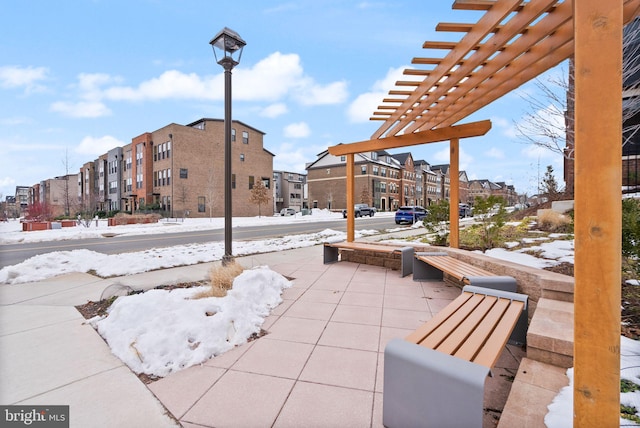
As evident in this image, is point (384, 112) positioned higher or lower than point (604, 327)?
higher

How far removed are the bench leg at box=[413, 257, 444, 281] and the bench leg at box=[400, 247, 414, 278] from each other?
0.30m

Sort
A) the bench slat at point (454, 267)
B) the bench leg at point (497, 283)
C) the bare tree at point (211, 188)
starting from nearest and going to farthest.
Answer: the bench leg at point (497, 283), the bench slat at point (454, 267), the bare tree at point (211, 188)

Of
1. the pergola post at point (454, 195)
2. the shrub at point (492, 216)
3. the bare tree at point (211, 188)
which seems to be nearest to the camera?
the pergola post at point (454, 195)

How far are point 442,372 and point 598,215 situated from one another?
1.24m

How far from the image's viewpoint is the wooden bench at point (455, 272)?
367 centimetres

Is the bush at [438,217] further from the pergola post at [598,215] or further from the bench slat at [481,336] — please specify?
the pergola post at [598,215]

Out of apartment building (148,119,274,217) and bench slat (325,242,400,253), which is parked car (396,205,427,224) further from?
apartment building (148,119,274,217)

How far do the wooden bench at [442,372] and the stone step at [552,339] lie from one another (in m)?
0.27

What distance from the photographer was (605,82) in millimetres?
1543

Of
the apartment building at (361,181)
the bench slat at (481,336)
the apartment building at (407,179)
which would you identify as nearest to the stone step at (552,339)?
the bench slat at (481,336)

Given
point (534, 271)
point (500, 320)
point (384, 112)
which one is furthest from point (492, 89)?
point (500, 320)

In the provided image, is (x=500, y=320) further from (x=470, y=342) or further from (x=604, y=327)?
(x=604, y=327)

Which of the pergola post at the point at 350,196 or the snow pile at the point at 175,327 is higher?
the pergola post at the point at 350,196

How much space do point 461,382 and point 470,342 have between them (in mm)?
535
